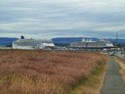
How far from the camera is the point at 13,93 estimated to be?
1362 centimetres

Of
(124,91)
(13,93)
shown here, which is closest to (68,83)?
(124,91)

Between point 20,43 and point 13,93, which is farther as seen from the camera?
point 20,43

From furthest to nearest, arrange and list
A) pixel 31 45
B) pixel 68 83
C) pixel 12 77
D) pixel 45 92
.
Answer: pixel 31 45, pixel 68 83, pixel 12 77, pixel 45 92

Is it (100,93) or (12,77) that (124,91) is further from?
(12,77)

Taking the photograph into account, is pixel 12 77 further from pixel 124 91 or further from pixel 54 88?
pixel 124 91

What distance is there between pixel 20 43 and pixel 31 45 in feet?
19.8

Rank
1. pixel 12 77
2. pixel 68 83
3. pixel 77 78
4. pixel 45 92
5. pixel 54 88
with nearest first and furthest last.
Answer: pixel 45 92
pixel 54 88
pixel 12 77
pixel 68 83
pixel 77 78

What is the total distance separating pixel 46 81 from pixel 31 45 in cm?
17140

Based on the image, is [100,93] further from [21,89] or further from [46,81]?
[21,89]

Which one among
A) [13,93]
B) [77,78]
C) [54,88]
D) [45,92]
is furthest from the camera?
[77,78]

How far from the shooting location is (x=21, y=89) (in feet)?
47.3

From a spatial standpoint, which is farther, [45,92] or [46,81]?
[46,81]

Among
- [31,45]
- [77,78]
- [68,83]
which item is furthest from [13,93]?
[31,45]

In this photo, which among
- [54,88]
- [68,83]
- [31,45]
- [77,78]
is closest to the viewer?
[54,88]
